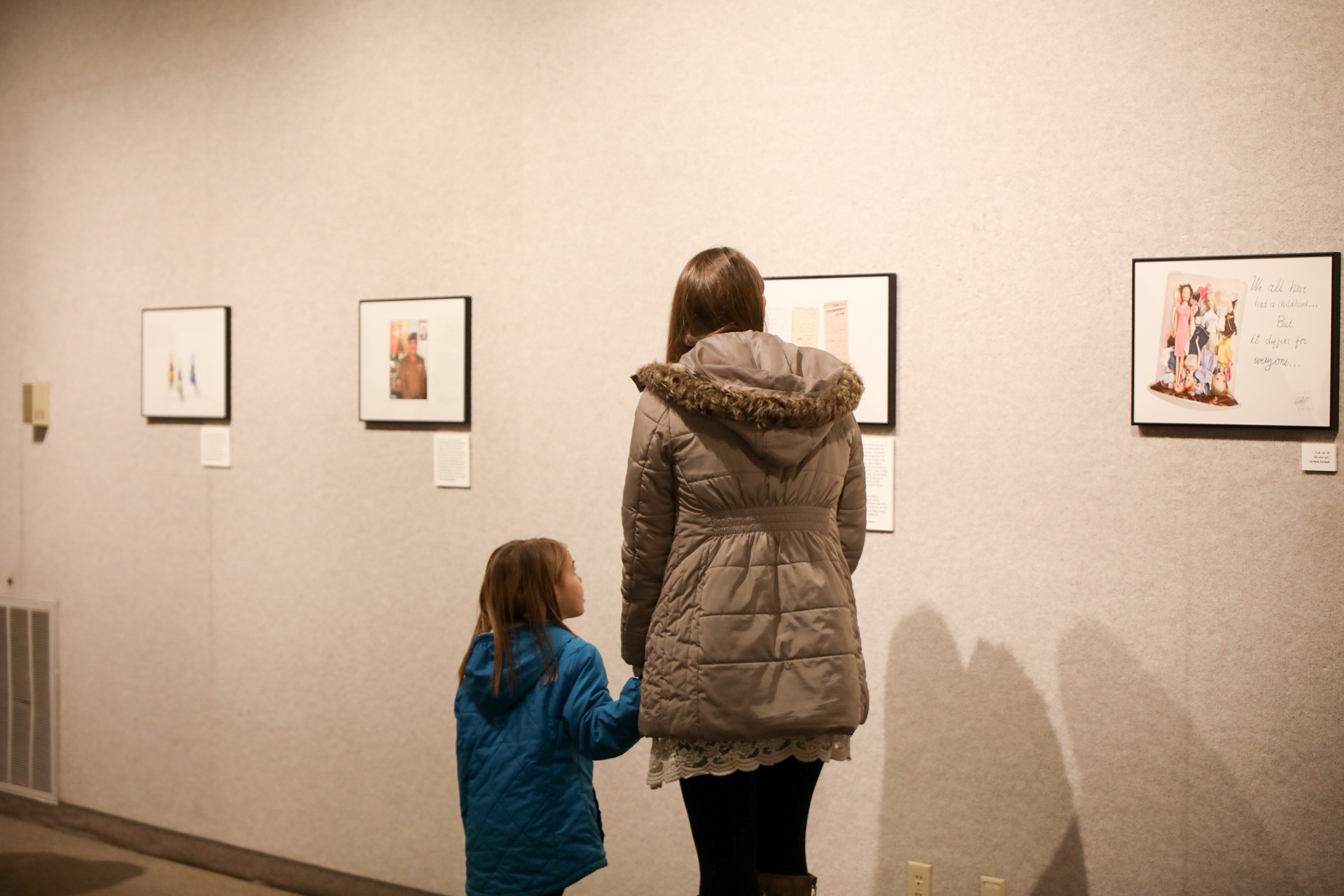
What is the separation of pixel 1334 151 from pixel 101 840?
4.28 meters

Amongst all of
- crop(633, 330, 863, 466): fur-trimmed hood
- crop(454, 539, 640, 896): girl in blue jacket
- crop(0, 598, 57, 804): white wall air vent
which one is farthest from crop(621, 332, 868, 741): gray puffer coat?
crop(0, 598, 57, 804): white wall air vent

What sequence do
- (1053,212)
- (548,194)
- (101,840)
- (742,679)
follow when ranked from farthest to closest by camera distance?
(101,840) < (548,194) < (1053,212) < (742,679)

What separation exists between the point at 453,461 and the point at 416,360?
1.10 feet

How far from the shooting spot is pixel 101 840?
3.58 m

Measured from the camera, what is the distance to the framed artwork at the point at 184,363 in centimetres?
339

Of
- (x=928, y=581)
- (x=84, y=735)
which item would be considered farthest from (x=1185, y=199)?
(x=84, y=735)

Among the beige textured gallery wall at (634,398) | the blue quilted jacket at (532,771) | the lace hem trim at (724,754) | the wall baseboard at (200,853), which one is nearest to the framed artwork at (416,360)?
the beige textured gallery wall at (634,398)

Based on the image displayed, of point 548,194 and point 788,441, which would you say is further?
point 548,194

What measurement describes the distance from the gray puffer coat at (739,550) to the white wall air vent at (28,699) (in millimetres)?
3109

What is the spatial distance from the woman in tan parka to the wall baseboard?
1.76 meters

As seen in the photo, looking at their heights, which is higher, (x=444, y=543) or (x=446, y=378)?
(x=446, y=378)

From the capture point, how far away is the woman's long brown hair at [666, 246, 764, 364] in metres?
1.70

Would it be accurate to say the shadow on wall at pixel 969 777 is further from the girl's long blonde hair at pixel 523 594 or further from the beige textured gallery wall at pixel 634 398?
the girl's long blonde hair at pixel 523 594

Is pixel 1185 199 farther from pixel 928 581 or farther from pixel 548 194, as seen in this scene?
pixel 548 194
